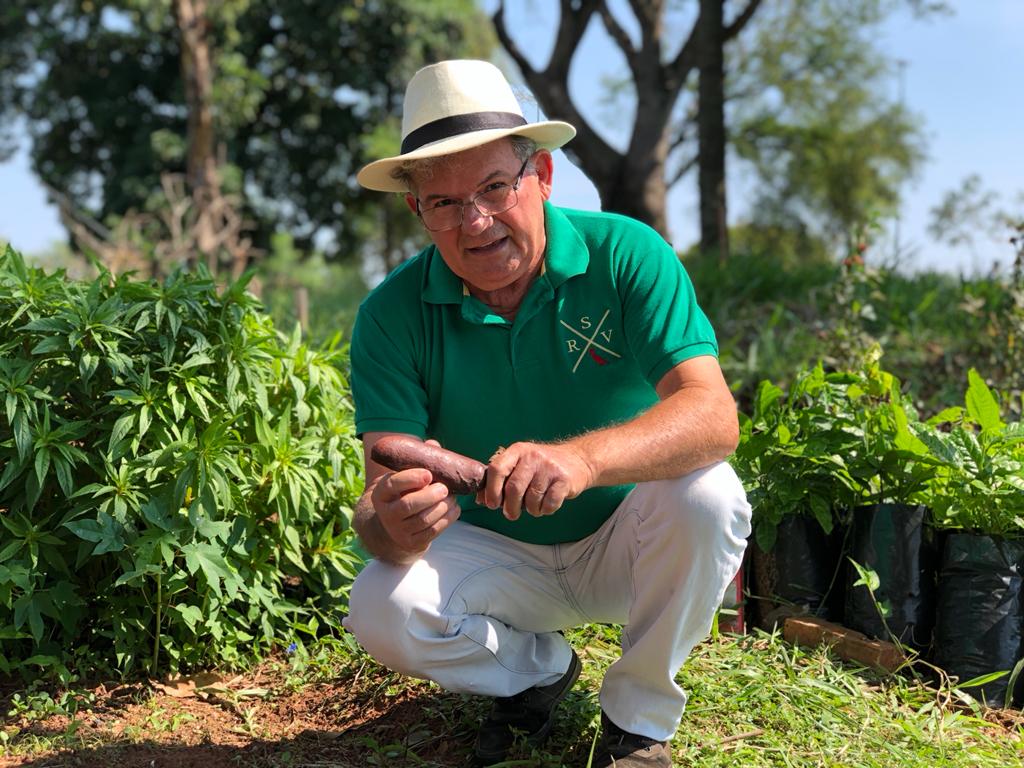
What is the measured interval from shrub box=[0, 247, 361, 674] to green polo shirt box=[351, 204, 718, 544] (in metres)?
0.72

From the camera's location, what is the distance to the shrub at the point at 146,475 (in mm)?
3109

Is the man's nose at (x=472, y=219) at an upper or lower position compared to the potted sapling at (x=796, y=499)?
upper

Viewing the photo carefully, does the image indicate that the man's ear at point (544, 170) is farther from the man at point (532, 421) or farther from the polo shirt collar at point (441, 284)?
the polo shirt collar at point (441, 284)

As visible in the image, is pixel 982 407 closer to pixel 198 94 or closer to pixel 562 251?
pixel 562 251

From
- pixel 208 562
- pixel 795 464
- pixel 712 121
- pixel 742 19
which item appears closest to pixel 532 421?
pixel 208 562

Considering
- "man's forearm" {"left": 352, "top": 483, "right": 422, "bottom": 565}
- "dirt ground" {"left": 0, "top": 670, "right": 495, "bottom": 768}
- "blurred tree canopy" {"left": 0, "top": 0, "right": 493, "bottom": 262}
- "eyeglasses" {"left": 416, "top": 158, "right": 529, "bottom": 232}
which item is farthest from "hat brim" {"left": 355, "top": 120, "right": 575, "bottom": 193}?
"blurred tree canopy" {"left": 0, "top": 0, "right": 493, "bottom": 262}

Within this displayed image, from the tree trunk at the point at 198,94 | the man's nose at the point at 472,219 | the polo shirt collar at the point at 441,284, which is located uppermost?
the tree trunk at the point at 198,94

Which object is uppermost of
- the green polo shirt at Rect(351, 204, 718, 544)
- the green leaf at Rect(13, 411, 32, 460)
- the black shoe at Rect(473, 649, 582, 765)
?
the green polo shirt at Rect(351, 204, 718, 544)

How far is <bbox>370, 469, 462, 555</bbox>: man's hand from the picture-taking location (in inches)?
89.7

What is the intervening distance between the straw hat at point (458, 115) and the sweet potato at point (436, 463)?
772mm

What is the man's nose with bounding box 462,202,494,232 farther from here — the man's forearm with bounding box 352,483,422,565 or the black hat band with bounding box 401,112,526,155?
the man's forearm with bounding box 352,483,422,565

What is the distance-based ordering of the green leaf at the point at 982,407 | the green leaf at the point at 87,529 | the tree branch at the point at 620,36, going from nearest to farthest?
1. the green leaf at the point at 87,529
2. the green leaf at the point at 982,407
3. the tree branch at the point at 620,36

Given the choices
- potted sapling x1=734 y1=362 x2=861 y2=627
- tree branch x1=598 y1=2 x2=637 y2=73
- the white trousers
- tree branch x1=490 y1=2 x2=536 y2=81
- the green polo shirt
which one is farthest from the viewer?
tree branch x1=598 y1=2 x2=637 y2=73

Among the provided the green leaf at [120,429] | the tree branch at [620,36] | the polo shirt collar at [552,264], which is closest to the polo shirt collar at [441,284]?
the polo shirt collar at [552,264]
